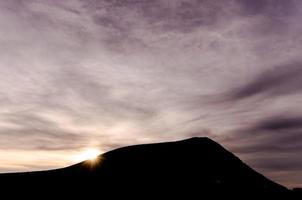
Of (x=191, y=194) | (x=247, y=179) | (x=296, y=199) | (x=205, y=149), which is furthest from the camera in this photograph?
(x=205, y=149)

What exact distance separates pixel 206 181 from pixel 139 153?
6454 mm

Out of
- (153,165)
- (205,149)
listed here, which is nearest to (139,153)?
(153,165)

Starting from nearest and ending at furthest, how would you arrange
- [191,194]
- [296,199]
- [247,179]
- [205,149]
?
1. [191,194]
2. [296,199]
3. [247,179]
4. [205,149]

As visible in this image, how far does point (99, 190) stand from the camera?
2395 cm

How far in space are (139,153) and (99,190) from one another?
5332 mm

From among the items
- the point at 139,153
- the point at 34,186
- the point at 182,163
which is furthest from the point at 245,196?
the point at 34,186

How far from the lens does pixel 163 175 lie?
2461cm

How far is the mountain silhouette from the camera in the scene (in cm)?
2364

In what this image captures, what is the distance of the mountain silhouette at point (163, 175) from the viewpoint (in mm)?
23641

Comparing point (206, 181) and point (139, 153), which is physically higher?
point (139, 153)

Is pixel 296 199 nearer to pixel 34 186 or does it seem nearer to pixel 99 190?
pixel 99 190

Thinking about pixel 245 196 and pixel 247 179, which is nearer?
pixel 245 196

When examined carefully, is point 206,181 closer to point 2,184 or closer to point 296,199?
point 296,199

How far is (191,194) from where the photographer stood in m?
22.6
